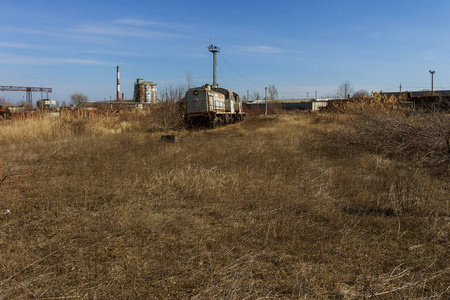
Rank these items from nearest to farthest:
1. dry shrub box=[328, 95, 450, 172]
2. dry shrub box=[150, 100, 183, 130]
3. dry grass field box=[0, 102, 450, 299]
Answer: dry grass field box=[0, 102, 450, 299], dry shrub box=[328, 95, 450, 172], dry shrub box=[150, 100, 183, 130]

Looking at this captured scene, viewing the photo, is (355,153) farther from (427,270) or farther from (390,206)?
(427,270)

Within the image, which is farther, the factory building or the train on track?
the factory building

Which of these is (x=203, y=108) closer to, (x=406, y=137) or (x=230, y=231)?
(x=406, y=137)

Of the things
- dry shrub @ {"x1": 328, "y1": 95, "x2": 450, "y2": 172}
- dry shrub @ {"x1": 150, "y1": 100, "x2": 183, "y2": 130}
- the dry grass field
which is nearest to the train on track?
dry shrub @ {"x1": 150, "y1": 100, "x2": 183, "y2": 130}

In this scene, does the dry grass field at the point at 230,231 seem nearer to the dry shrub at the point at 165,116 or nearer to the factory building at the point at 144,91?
the dry shrub at the point at 165,116

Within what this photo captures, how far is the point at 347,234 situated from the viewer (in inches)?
136

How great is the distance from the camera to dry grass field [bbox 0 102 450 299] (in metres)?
2.50

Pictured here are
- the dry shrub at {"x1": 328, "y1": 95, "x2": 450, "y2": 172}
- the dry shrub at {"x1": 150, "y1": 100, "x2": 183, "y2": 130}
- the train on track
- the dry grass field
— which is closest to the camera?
the dry grass field

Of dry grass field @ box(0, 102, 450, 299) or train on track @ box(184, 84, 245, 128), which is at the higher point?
train on track @ box(184, 84, 245, 128)

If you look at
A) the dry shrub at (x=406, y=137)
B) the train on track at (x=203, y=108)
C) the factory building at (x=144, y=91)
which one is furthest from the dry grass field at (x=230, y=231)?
the factory building at (x=144, y=91)

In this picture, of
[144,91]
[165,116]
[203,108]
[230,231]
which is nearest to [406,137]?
[230,231]

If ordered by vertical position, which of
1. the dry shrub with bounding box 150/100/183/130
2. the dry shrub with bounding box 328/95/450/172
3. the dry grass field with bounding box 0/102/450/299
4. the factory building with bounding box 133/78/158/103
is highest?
the factory building with bounding box 133/78/158/103

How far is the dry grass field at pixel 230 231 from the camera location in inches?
98.3

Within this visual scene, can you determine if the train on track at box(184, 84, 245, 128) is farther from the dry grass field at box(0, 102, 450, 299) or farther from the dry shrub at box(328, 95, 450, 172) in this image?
the dry grass field at box(0, 102, 450, 299)
